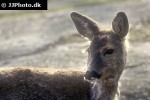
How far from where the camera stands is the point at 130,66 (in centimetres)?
1477

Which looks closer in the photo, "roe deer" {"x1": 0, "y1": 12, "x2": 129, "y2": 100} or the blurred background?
"roe deer" {"x1": 0, "y1": 12, "x2": 129, "y2": 100}

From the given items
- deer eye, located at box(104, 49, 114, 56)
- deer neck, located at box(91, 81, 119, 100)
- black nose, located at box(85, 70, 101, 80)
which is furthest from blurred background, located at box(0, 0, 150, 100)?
black nose, located at box(85, 70, 101, 80)

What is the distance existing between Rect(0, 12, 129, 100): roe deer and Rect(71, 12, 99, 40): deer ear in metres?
0.02

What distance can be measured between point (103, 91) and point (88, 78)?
801mm

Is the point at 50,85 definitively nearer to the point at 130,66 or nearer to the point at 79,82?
the point at 79,82

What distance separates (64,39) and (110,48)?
8.54 metres

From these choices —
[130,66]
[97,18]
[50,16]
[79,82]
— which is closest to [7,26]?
[50,16]

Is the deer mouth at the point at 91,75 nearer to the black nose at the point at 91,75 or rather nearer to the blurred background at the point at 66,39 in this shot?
the black nose at the point at 91,75

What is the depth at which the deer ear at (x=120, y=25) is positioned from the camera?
33.6 ft

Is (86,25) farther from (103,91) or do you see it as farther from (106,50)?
(103,91)

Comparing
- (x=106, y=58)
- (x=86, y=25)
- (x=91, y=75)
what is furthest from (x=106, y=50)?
(x=86, y=25)

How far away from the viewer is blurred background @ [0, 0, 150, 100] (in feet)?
46.8

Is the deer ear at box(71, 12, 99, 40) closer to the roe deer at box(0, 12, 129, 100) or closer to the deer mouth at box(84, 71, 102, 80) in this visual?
the roe deer at box(0, 12, 129, 100)

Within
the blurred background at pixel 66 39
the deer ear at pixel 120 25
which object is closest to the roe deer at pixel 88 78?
the deer ear at pixel 120 25
